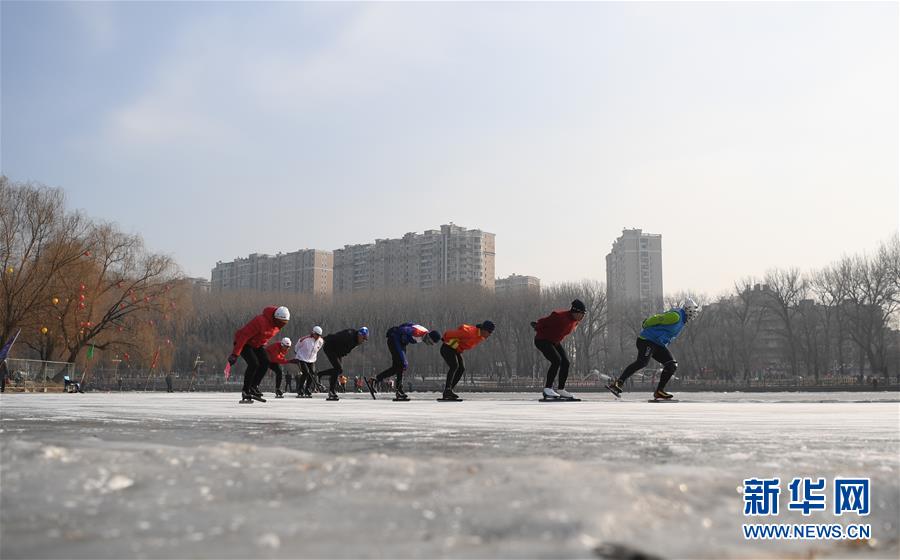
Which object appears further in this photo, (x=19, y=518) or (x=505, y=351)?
(x=505, y=351)

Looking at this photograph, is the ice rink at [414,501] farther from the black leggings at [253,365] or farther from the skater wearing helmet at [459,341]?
the skater wearing helmet at [459,341]

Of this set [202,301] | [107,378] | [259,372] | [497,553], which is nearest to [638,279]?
[202,301]

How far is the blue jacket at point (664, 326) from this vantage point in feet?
38.6

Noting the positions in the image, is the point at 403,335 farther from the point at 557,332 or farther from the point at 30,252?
the point at 30,252

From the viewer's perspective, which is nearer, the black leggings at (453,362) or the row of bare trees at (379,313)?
the black leggings at (453,362)

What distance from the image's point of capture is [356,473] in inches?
100

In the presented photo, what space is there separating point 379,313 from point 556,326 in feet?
242

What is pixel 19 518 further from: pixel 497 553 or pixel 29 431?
pixel 29 431

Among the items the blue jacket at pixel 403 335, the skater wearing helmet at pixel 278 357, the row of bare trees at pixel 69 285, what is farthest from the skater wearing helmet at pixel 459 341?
the row of bare trees at pixel 69 285

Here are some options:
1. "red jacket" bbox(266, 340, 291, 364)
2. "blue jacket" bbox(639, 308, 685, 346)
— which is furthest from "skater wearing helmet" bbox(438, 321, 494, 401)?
"red jacket" bbox(266, 340, 291, 364)

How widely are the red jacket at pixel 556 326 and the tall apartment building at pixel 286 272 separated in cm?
13920

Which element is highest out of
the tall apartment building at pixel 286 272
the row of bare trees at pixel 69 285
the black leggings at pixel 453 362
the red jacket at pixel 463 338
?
the tall apartment building at pixel 286 272

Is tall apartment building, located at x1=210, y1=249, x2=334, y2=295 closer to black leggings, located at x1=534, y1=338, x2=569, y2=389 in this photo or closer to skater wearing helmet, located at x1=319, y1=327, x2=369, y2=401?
skater wearing helmet, located at x1=319, y1=327, x2=369, y2=401

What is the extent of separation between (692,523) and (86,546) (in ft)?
5.02
